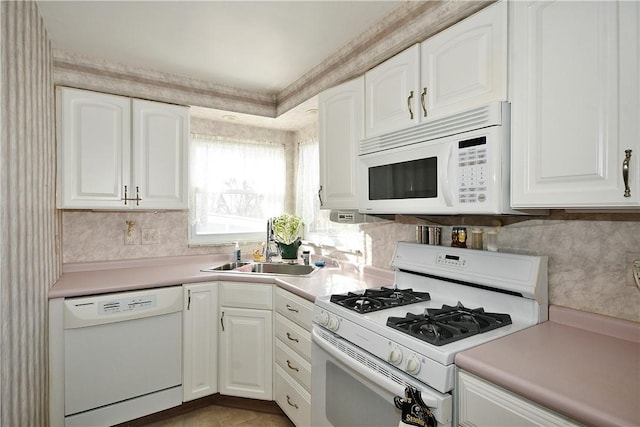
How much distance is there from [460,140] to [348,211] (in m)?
0.94

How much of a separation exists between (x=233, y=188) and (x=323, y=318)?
1953 mm

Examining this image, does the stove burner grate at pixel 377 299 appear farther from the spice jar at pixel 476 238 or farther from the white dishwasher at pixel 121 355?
the white dishwasher at pixel 121 355

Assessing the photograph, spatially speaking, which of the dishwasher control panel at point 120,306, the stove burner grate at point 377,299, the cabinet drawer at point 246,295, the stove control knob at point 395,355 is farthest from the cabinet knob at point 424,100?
the dishwasher control panel at point 120,306

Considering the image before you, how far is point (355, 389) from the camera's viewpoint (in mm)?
1486

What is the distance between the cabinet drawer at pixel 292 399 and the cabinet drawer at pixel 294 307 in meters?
0.38

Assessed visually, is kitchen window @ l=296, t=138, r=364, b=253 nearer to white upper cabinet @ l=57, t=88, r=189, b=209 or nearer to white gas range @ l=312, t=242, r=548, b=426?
white gas range @ l=312, t=242, r=548, b=426

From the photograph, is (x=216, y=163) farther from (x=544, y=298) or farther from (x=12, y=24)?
(x=544, y=298)

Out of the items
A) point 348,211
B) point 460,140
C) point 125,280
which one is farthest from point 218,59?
point 460,140

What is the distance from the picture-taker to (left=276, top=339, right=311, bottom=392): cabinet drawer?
1940 mm

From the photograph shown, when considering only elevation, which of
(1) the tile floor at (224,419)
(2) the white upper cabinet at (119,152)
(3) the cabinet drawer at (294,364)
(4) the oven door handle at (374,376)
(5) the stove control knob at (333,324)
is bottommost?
(1) the tile floor at (224,419)

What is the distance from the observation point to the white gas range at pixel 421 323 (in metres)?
1.18

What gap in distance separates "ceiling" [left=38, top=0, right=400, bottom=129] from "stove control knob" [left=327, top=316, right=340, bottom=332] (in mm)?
1599

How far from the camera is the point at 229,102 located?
2881mm

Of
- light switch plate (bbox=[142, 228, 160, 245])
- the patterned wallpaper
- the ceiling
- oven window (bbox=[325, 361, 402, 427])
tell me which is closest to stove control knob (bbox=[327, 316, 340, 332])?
oven window (bbox=[325, 361, 402, 427])
